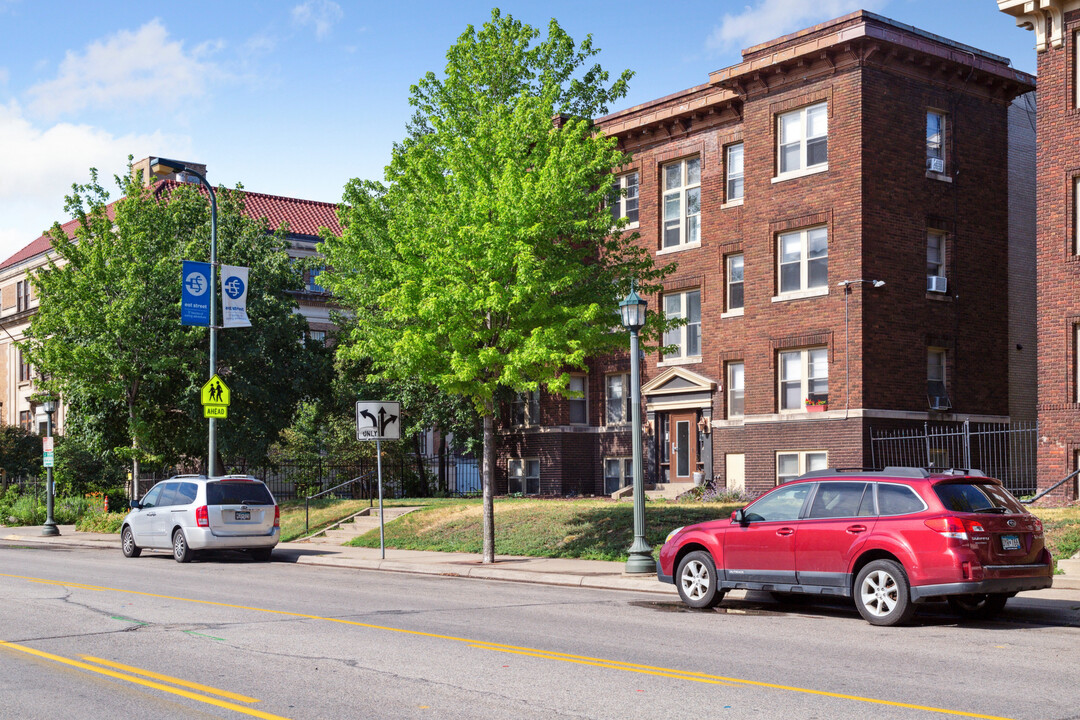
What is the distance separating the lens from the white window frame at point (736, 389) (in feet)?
102

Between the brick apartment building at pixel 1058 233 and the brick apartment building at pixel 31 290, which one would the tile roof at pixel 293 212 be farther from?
the brick apartment building at pixel 1058 233

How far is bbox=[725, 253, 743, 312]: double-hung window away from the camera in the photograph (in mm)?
31625

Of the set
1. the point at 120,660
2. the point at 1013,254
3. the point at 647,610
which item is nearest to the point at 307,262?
the point at 1013,254

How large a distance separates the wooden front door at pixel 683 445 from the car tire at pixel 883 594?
65.2 feet

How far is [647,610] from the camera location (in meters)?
13.9

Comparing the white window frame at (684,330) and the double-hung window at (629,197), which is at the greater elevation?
the double-hung window at (629,197)

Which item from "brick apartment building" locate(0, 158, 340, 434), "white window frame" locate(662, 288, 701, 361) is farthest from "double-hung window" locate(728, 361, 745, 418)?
"brick apartment building" locate(0, 158, 340, 434)

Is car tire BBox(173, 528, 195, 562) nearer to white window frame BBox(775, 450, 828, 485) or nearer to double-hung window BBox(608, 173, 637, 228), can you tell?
white window frame BBox(775, 450, 828, 485)

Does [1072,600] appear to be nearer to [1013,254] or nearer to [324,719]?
[324,719]

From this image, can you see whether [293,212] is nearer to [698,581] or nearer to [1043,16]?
[1043,16]

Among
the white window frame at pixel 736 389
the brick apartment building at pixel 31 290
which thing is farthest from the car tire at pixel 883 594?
the brick apartment building at pixel 31 290

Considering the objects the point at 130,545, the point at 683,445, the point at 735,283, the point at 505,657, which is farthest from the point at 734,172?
the point at 505,657

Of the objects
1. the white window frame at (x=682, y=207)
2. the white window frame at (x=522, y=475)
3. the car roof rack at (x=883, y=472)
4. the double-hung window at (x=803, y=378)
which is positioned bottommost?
the white window frame at (x=522, y=475)

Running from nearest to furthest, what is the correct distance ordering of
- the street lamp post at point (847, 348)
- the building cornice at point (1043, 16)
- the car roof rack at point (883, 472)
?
the car roof rack at point (883, 472) → the building cornice at point (1043, 16) → the street lamp post at point (847, 348)
